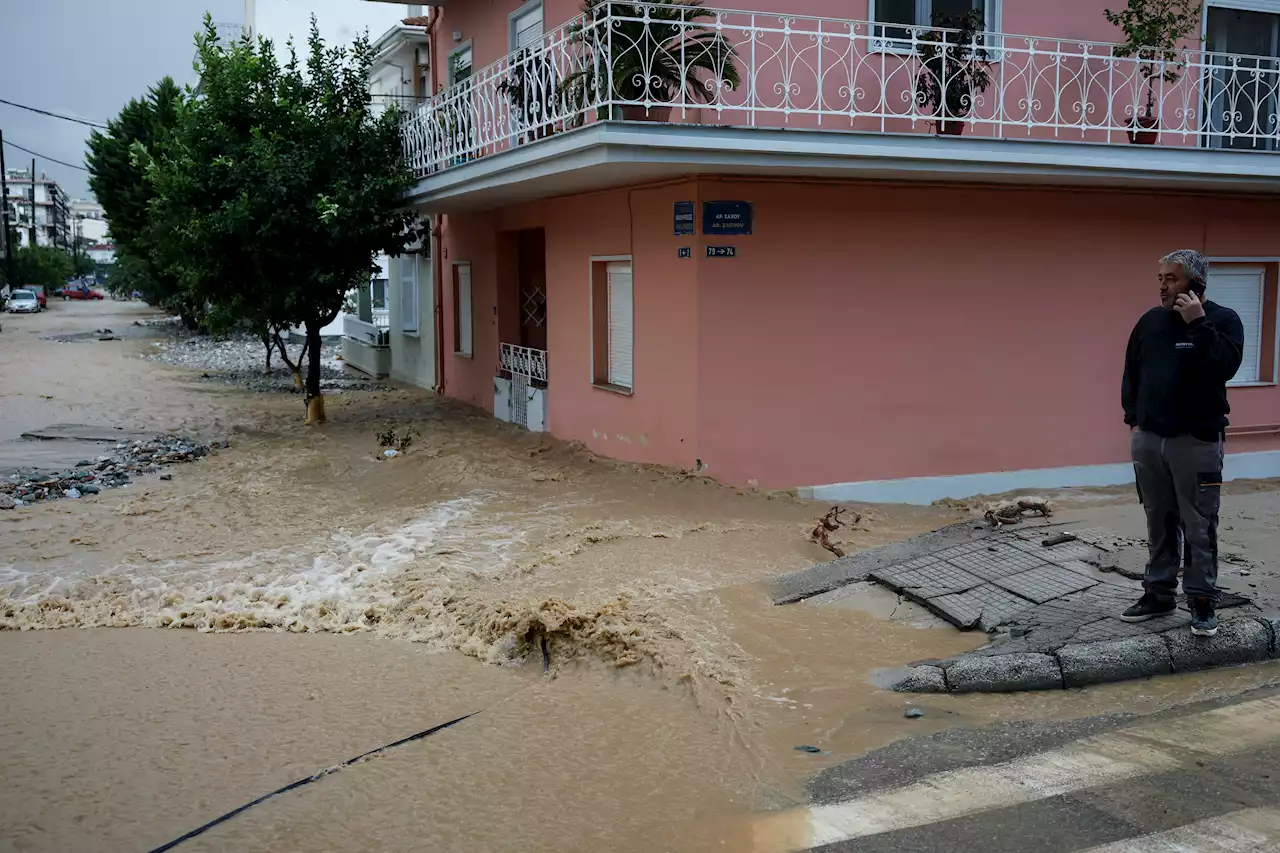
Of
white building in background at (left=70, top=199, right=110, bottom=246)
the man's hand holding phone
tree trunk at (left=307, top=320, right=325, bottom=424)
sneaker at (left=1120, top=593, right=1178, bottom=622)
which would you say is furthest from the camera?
white building in background at (left=70, top=199, right=110, bottom=246)

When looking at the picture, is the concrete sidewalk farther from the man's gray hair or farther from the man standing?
the man's gray hair

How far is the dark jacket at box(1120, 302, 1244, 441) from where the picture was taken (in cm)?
559

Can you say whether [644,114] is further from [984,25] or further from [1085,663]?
[1085,663]

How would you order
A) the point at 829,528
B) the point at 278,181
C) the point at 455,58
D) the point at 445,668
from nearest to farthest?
the point at 445,668 → the point at 829,528 → the point at 278,181 → the point at 455,58

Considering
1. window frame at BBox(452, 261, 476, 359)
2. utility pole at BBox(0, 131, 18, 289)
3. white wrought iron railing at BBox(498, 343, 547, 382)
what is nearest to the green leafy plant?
white wrought iron railing at BBox(498, 343, 547, 382)

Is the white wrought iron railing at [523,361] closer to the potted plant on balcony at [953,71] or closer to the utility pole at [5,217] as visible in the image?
the potted plant on balcony at [953,71]

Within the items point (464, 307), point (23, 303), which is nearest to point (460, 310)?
point (464, 307)

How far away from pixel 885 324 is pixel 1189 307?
5252mm

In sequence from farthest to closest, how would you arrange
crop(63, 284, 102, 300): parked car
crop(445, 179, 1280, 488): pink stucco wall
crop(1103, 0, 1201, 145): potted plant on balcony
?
1. crop(63, 284, 102, 300): parked car
2. crop(1103, 0, 1201, 145): potted plant on balcony
3. crop(445, 179, 1280, 488): pink stucco wall

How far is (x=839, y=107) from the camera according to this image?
35.0ft

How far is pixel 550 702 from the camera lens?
579cm

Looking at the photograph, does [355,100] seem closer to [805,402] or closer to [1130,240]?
[805,402]

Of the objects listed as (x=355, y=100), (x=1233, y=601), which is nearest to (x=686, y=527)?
(x=1233, y=601)

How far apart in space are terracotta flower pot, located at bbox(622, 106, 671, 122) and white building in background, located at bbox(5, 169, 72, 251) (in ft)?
363
